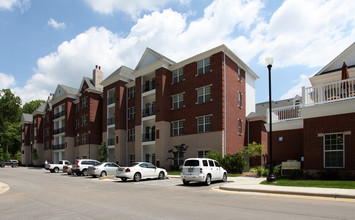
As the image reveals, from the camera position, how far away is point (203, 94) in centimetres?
3184

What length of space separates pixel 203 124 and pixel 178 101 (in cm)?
491

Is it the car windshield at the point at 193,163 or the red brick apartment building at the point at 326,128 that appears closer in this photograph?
the red brick apartment building at the point at 326,128

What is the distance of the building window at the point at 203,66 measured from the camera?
105ft

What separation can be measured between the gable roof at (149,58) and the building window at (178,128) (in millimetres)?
7787

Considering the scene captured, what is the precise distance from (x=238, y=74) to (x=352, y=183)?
21.7 metres

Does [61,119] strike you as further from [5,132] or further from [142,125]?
[5,132]

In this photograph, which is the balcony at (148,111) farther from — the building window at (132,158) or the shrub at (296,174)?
the shrub at (296,174)

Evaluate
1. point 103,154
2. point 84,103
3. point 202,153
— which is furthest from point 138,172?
point 84,103

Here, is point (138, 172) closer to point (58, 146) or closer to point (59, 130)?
point (58, 146)

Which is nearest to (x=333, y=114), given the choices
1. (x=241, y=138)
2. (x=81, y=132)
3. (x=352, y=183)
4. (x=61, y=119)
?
(x=352, y=183)

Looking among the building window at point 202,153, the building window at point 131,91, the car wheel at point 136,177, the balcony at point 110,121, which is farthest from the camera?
the balcony at point 110,121

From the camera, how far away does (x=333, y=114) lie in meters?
16.5

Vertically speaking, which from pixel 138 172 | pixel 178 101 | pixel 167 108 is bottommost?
pixel 138 172

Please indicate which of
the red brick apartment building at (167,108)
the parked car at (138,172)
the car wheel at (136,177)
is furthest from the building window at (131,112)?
the car wheel at (136,177)
